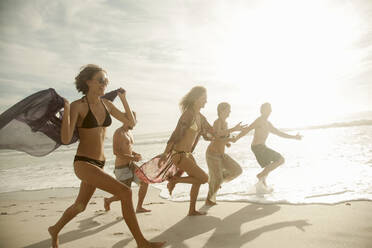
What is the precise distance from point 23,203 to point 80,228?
4.08 meters

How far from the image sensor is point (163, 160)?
196 inches

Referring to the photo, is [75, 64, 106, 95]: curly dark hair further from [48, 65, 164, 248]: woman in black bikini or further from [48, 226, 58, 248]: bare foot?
[48, 226, 58, 248]: bare foot

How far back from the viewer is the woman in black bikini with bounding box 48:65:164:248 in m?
3.38

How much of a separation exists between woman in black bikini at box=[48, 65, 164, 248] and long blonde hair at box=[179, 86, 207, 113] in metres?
1.56

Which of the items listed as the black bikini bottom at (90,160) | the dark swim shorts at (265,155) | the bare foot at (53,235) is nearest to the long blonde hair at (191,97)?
the black bikini bottom at (90,160)

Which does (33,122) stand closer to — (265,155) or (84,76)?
(84,76)

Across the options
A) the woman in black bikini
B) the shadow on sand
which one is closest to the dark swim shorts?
the shadow on sand

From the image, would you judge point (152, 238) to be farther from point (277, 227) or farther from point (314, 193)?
point (314, 193)

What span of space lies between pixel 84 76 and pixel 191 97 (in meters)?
2.09

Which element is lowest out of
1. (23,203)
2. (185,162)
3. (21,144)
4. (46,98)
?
(23,203)

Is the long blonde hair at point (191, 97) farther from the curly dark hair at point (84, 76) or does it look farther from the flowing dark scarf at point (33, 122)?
the flowing dark scarf at point (33, 122)

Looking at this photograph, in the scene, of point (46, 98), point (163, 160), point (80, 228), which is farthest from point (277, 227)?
point (46, 98)

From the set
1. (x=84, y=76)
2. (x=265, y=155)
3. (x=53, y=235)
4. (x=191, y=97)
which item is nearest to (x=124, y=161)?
(x=191, y=97)

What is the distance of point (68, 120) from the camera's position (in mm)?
3262
